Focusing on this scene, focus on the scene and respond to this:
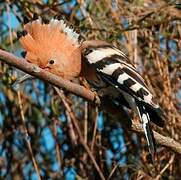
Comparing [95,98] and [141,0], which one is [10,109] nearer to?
[141,0]

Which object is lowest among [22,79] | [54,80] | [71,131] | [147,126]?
[71,131]

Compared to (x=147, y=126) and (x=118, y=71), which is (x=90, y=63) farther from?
(x=147, y=126)

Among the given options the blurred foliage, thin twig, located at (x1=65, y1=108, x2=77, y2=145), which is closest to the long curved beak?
the blurred foliage

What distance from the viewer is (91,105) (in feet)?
13.0

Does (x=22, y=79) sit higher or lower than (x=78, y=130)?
higher

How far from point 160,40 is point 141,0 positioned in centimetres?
38

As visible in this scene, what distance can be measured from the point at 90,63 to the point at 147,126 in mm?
426

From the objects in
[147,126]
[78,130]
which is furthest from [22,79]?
[78,130]

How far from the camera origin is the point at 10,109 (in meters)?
4.27

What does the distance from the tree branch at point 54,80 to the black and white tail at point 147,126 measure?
1.3 inches

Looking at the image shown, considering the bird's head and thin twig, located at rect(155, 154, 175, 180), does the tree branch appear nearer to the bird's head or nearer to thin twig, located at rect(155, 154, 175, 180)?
the bird's head

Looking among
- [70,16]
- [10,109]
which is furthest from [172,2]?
[10,109]

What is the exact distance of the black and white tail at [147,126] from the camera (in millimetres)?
2930

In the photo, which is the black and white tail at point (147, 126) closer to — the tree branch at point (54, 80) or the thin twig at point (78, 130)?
the tree branch at point (54, 80)
